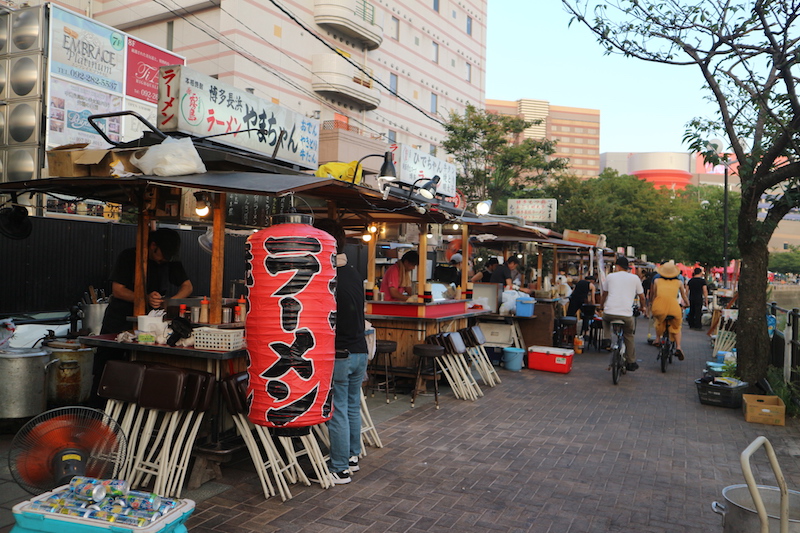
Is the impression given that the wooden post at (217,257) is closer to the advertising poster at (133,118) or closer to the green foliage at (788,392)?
the green foliage at (788,392)

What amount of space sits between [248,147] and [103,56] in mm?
11746

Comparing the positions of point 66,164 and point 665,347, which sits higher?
point 66,164

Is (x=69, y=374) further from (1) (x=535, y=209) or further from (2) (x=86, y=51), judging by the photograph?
(1) (x=535, y=209)

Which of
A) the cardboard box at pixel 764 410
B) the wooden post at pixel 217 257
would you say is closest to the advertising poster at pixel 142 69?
the wooden post at pixel 217 257

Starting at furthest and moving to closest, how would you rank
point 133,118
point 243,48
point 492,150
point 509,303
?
1. point 492,150
2. point 243,48
3. point 133,118
4. point 509,303

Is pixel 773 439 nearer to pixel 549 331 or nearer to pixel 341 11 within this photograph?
pixel 549 331

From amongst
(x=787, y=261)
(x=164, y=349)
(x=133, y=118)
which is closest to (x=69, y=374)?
(x=164, y=349)

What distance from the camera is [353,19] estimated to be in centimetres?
2866

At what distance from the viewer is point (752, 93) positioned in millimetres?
8305

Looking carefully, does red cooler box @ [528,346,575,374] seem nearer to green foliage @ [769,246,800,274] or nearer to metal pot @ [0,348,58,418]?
metal pot @ [0,348,58,418]

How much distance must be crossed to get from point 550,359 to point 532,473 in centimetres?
638

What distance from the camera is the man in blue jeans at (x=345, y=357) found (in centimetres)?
551

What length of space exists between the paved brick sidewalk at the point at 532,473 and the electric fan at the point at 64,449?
0.99 meters

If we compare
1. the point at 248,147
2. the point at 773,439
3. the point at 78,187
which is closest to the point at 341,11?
the point at 248,147
